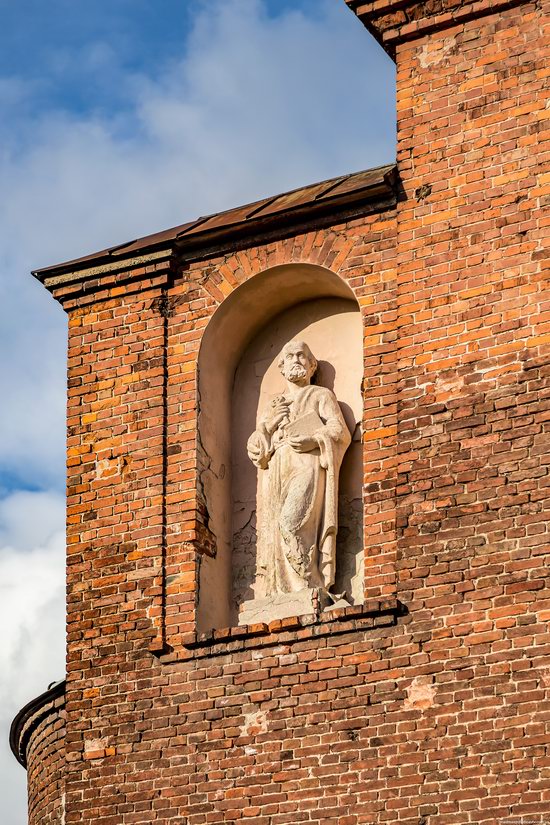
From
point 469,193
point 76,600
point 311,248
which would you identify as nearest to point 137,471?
point 76,600

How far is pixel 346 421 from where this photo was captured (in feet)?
49.7

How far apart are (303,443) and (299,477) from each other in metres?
0.24

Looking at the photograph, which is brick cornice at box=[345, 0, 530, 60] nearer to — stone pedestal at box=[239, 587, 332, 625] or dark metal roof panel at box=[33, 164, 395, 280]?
dark metal roof panel at box=[33, 164, 395, 280]

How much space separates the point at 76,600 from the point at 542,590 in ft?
11.4

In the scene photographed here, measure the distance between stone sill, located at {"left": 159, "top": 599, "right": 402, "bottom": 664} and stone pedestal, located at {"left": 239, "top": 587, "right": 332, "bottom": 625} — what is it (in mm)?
132

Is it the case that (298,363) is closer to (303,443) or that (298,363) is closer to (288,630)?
(303,443)

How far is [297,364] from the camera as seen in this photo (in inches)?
603

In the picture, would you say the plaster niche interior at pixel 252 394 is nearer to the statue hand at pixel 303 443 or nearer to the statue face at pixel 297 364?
the statue face at pixel 297 364

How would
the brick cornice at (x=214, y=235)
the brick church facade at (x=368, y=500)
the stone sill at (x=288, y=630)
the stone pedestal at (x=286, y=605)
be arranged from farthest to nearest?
the brick cornice at (x=214, y=235)
the stone pedestal at (x=286, y=605)
the stone sill at (x=288, y=630)
the brick church facade at (x=368, y=500)

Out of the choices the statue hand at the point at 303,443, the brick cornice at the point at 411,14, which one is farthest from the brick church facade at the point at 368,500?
the statue hand at the point at 303,443

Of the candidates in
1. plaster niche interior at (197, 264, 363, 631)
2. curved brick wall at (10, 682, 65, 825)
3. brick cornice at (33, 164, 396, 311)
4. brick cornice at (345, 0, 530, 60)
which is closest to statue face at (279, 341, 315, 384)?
plaster niche interior at (197, 264, 363, 631)

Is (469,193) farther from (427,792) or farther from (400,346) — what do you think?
(427,792)

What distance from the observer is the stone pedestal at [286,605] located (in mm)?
14422

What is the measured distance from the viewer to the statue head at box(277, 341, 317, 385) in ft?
50.2
